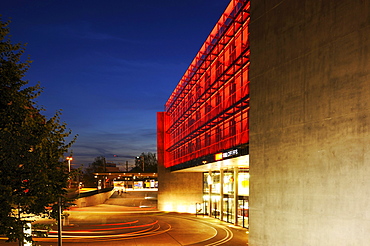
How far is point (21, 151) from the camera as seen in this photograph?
11.4 metres

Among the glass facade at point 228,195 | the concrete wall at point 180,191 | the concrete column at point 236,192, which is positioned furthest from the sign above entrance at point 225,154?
the concrete wall at point 180,191

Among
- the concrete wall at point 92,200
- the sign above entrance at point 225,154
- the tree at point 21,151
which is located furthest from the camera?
the concrete wall at point 92,200

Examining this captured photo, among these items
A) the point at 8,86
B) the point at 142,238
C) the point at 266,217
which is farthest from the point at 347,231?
the point at 142,238

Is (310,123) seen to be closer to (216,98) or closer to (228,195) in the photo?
(216,98)

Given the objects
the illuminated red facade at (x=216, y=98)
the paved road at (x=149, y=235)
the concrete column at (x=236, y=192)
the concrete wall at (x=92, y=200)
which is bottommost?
the concrete wall at (x=92, y=200)

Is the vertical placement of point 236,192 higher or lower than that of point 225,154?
Answer: lower

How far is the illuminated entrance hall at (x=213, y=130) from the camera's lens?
87.2ft

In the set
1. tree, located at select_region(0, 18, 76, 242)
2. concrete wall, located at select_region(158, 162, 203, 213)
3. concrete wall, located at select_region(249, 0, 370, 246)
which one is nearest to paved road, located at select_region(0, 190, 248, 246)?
concrete wall, located at select_region(249, 0, 370, 246)

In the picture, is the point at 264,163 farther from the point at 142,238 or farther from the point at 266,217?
the point at 142,238

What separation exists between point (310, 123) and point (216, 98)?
1913 cm

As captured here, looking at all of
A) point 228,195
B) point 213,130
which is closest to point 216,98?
point 213,130

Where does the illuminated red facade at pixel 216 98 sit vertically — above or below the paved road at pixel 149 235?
above

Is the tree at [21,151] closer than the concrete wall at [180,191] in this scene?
Yes

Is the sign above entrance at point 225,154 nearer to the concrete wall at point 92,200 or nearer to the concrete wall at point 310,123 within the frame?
the concrete wall at point 310,123
